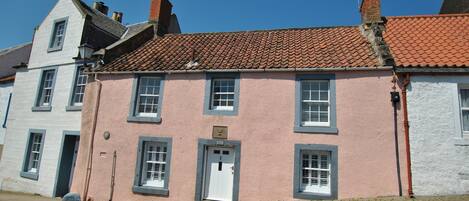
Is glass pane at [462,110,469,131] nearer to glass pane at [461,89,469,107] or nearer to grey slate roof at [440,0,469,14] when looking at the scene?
glass pane at [461,89,469,107]

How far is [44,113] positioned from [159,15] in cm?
802

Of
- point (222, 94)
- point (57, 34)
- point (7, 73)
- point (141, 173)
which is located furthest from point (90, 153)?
point (7, 73)

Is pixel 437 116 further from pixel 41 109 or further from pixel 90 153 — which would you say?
pixel 41 109

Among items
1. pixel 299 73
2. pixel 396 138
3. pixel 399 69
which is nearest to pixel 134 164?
pixel 299 73

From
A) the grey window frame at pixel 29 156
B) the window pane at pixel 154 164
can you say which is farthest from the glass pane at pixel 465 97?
the grey window frame at pixel 29 156

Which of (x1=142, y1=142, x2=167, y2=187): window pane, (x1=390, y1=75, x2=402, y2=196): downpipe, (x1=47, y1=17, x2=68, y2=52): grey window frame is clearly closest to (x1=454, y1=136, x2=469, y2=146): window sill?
(x1=390, y1=75, x2=402, y2=196): downpipe

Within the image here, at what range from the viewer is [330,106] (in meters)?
11.1

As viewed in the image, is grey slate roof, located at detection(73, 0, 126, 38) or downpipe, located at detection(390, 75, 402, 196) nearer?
downpipe, located at detection(390, 75, 402, 196)

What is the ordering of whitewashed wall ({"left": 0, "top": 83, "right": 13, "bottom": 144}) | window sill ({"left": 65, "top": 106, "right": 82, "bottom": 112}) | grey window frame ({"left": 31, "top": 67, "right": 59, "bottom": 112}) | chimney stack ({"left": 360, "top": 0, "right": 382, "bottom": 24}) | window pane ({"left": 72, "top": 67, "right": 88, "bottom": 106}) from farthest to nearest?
→ whitewashed wall ({"left": 0, "top": 83, "right": 13, "bottom": 144}), grey window frame ({"left": 31, "top": 67, "right": 59, "bottom": 112}), window pane ({"left": 72, "top": 67, "right": 88, "bottom": 106}), window sill ({"left": 65, "top": 106, "right": 82, "bottom": 112}), chimney stack ({"left": 360, "top": 0, "right": 382, "bottom": 24})

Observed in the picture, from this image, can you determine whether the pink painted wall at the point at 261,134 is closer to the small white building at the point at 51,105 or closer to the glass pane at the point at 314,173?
the glass pane at the point at 314,173

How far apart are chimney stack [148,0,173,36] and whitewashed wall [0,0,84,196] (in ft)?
12.7

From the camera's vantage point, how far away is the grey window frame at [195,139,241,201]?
1130 cm

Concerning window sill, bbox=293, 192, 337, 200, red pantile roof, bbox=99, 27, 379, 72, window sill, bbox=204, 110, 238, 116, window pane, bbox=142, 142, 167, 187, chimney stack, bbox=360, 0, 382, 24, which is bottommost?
window sill, bbox=293, 192, 337, 200

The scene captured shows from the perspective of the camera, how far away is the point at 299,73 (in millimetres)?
11516
